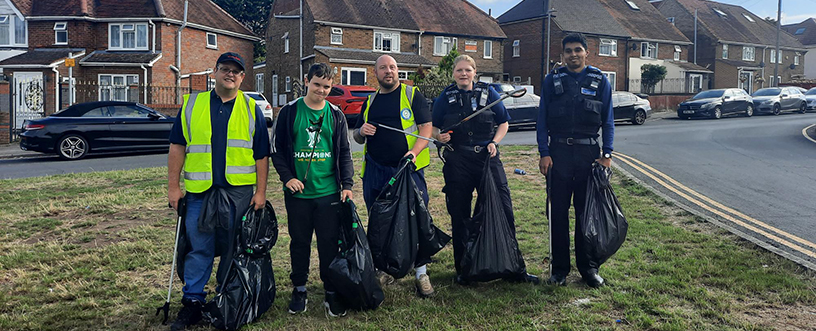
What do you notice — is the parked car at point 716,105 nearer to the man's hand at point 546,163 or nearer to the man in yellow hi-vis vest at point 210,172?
the man's hand at point 546,163

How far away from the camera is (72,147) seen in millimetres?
14484

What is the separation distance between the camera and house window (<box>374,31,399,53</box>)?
121 ft

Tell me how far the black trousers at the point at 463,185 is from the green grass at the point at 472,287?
0.41 m

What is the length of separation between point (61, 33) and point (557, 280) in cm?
3276

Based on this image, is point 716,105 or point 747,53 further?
point 747,53

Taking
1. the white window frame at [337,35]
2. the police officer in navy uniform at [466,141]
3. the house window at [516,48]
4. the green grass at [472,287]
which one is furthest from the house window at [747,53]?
the police officer in navy uniform at [466,141]

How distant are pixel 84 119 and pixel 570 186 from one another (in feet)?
43.6

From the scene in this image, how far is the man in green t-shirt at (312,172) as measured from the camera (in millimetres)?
4355

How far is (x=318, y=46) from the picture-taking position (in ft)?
114

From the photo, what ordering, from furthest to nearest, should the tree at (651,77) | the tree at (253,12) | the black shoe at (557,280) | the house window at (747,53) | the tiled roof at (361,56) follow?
the house window at (747,53)
the tree at (253,12)
the tree at (651,77)
the tiled roof at (361,56)
the black shoe at (557,280)

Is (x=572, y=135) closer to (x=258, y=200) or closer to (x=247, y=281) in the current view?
(x=258, y=200)

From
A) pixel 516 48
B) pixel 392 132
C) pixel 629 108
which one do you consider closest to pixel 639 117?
pixel 629 108

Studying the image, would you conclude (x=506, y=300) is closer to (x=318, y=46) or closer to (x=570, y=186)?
(x=570, y=186)

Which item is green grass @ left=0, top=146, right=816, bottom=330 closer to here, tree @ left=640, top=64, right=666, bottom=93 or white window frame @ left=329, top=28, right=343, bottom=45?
white window frame @ left=329, top=28, right=343, bottom=45
